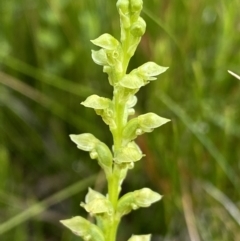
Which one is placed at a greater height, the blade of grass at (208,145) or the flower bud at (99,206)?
the blade of grass at (208,145)

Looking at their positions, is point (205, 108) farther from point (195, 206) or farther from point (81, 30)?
point (81, 30)

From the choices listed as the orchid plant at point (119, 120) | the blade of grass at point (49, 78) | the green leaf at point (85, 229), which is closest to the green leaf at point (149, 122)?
the orchid plant at point (119, 120)

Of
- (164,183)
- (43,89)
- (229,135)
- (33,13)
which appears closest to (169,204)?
(164,183)

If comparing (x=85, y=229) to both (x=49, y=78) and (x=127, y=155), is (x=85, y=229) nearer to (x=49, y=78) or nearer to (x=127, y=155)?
(x=127, y=155)

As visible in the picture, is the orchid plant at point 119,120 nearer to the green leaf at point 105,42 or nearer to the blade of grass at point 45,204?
the green leaf at point 105,42

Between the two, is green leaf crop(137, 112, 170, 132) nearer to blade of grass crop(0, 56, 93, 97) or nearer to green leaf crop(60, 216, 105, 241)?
green leaf crop(60, 216, 105, 241)

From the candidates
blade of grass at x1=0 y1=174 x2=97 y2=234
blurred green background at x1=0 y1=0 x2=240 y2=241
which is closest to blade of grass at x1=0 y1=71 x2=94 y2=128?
blurred green background at x1=0 y1=0 x2=240 y2=241
